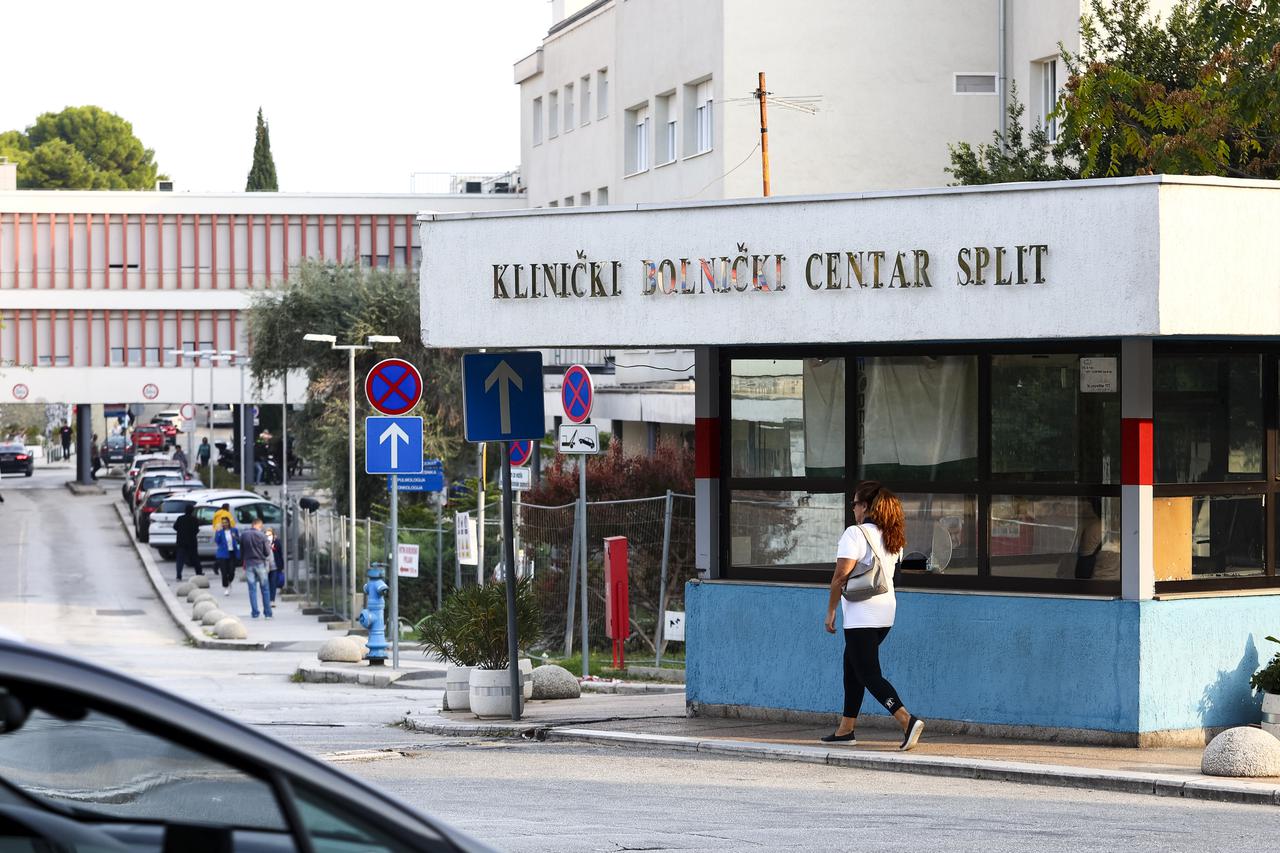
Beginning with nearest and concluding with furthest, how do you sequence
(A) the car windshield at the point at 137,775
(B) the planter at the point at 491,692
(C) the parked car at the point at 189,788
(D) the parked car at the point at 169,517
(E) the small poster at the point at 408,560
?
(C) the parked car at the point at 189,788, (A) the car windshield at the point at 137,775, (B) the planter at the point at 491,692, (E) the small poster at the point at 408,560, (D) the parked car at the point at 169,517

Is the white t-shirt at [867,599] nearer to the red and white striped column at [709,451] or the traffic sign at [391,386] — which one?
the red and white striped column at [709,451]

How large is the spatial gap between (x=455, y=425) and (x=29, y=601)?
18310mm

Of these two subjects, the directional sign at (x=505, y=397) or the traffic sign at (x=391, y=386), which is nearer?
the directional sign at (x=505, y=397)

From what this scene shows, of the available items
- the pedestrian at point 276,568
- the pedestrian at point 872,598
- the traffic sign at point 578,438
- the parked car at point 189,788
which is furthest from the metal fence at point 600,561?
the parked car at point 189,788

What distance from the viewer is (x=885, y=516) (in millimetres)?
12617

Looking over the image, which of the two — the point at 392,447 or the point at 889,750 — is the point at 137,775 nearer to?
the point at 889,750

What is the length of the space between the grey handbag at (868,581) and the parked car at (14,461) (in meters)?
86.0

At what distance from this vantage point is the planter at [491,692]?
611 inches

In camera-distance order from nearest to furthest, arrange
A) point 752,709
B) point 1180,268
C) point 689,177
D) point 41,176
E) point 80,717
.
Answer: point 80,717 < point 1180,268 < point 752,709 < point 689,177 < point 41,176

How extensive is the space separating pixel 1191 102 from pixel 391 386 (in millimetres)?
10202

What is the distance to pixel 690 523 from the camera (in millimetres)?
27516

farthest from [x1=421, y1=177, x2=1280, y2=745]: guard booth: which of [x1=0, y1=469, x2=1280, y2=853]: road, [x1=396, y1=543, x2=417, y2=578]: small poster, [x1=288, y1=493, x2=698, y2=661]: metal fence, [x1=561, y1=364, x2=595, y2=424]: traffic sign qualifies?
[x1=396, y1=543, x2=417, y2=578]: small poster

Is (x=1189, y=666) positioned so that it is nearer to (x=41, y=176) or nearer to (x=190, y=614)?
(x=190, y=614)

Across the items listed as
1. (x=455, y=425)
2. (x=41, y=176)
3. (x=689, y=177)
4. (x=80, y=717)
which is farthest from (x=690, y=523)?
(x=41, y=176)
